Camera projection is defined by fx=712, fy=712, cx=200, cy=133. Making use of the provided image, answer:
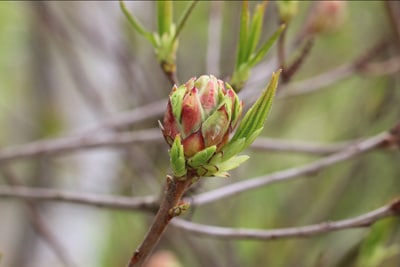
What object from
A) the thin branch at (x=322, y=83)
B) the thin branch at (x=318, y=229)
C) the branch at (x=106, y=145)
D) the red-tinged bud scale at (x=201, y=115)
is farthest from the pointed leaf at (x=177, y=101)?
the thin branch at (x=322, y=83)

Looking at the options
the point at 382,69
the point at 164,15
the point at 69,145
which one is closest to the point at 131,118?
the point at 69,145

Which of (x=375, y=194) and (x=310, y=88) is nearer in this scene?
(x=310, y=88)

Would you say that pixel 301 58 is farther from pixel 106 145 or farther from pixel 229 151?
pixel 106 145

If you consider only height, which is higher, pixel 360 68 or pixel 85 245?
pixel 360 68

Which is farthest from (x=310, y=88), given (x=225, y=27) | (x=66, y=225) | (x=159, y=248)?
(x=66, y=225)

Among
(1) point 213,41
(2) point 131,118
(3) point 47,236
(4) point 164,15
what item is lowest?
(3) point 47,236

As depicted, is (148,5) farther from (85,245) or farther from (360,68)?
(85,245)

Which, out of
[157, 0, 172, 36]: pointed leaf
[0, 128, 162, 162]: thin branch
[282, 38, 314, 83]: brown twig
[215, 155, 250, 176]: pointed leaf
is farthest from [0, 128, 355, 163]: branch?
[215, 155, 250, 176]: pointed leaf
